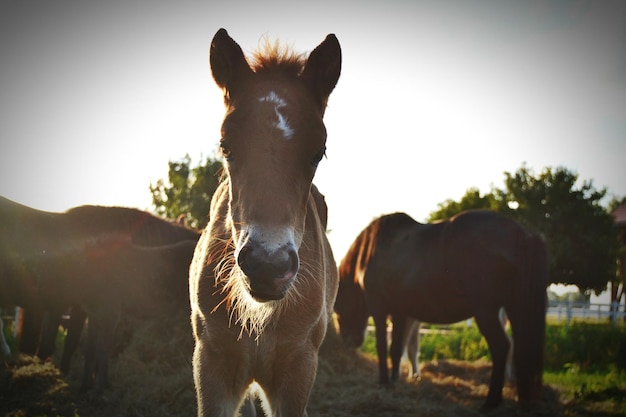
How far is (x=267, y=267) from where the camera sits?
6.30 ft

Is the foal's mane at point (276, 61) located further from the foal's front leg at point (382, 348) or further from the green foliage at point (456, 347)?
the green foliage at point (456, 347)

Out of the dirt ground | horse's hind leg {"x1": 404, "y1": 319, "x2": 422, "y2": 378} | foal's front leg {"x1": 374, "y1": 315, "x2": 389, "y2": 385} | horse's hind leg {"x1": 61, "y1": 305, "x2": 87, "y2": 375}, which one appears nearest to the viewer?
the dirt ground

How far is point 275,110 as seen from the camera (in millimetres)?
2381

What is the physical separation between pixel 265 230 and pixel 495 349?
5067mm

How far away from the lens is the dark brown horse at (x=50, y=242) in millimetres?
5676

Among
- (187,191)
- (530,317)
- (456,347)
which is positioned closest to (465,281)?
(530,317)

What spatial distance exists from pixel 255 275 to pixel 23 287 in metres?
5.32

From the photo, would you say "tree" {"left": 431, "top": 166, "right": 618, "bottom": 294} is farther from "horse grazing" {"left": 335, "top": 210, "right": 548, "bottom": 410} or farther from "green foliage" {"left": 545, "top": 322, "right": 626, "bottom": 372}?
"horse grazing" {"left": 335, "top": 210, "right": 548, "bottom": 410}

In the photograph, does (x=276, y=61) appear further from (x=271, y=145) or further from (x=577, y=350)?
(x=577, y=350)

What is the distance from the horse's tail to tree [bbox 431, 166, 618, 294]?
20501 millimetres

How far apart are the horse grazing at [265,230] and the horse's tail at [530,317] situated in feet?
12.2

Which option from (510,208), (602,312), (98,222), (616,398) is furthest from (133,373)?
(510,208)

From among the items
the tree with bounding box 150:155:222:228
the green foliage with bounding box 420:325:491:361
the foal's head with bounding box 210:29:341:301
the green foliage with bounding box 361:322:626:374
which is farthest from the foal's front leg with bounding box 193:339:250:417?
the tree with bounding box 150:155:222:228

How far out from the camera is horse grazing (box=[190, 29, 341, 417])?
2236 millimetres
